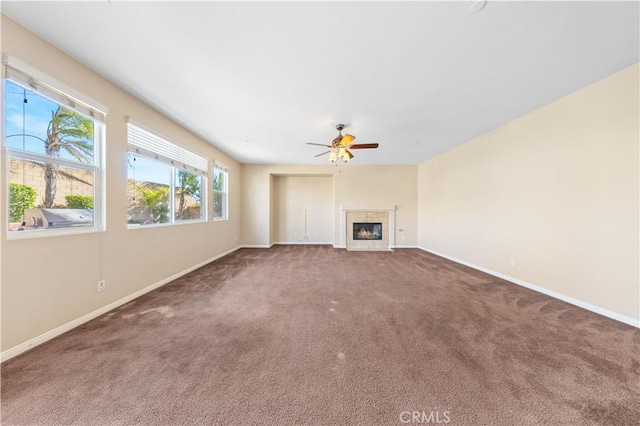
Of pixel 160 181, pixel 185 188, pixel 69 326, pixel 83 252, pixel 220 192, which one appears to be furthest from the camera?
pixel 220 192

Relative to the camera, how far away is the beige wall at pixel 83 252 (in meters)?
1.72

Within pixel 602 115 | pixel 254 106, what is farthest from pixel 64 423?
pixel 602 115

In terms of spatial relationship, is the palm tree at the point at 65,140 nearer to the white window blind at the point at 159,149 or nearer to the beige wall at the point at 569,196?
the white window blind at the point at 159,149

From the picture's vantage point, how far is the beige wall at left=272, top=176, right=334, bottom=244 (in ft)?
24.2

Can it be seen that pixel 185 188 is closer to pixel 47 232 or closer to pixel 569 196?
pixel 47 232

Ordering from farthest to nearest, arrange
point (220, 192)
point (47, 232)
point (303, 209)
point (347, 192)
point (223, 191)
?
point (303, 209), point (347, 192), point (223, 191), point (220, 192), point (47, 232)

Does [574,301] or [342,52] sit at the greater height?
[342,52]

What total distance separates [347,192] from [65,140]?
5.86m

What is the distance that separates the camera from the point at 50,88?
78.0 inches

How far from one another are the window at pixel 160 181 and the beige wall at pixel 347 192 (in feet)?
7.24

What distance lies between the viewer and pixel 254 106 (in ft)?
9.93

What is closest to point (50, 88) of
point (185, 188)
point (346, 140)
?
point (185, 188)

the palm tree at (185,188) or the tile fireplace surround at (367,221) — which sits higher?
the palm tree at (185,188)

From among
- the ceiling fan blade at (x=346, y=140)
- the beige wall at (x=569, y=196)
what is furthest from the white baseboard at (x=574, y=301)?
the ceiling fan blade at (x=346, y=140)
